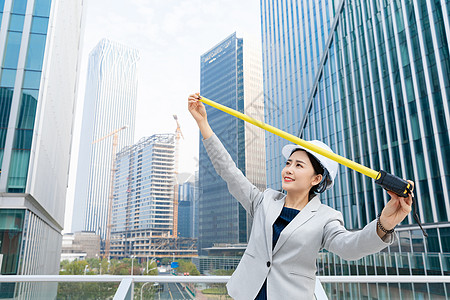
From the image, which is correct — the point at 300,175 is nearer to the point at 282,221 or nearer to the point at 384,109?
the point at 282,221

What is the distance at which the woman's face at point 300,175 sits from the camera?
1.36 meters

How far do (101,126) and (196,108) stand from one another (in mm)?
116621

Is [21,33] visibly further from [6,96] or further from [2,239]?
[2,239]

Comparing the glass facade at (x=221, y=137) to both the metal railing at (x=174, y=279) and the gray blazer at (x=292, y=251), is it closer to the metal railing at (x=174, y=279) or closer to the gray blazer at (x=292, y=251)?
the metal railing at (x=174, y=279)

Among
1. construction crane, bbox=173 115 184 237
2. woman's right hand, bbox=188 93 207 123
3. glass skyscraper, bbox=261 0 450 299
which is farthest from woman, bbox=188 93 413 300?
construction crane, bbox=173 115 184 237

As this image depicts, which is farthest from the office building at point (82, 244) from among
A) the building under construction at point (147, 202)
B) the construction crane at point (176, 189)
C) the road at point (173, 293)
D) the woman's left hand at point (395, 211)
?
the woman's left hand at point (395, 211)

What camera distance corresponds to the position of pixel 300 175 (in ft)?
4.47

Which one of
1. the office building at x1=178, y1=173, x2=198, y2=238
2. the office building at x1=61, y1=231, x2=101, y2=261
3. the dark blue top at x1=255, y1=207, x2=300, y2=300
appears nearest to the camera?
the dark blue top at x1=255, y1=207, x2=300, y2=300

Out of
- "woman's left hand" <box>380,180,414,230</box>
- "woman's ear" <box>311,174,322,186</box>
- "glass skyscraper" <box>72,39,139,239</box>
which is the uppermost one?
"glass skyscraper" <box>72,39,139,239</box>

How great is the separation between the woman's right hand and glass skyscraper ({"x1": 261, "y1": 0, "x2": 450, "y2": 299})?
8.66 metres

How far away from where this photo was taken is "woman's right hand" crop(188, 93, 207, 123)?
1562mm

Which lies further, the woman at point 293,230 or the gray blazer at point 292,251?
the gray blazer at point 292,251

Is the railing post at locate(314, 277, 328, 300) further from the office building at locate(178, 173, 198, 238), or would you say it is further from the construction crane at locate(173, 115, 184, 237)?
the construction crane at locate(173, 115, 184, 237)

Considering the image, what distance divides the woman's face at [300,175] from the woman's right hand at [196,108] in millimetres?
444
